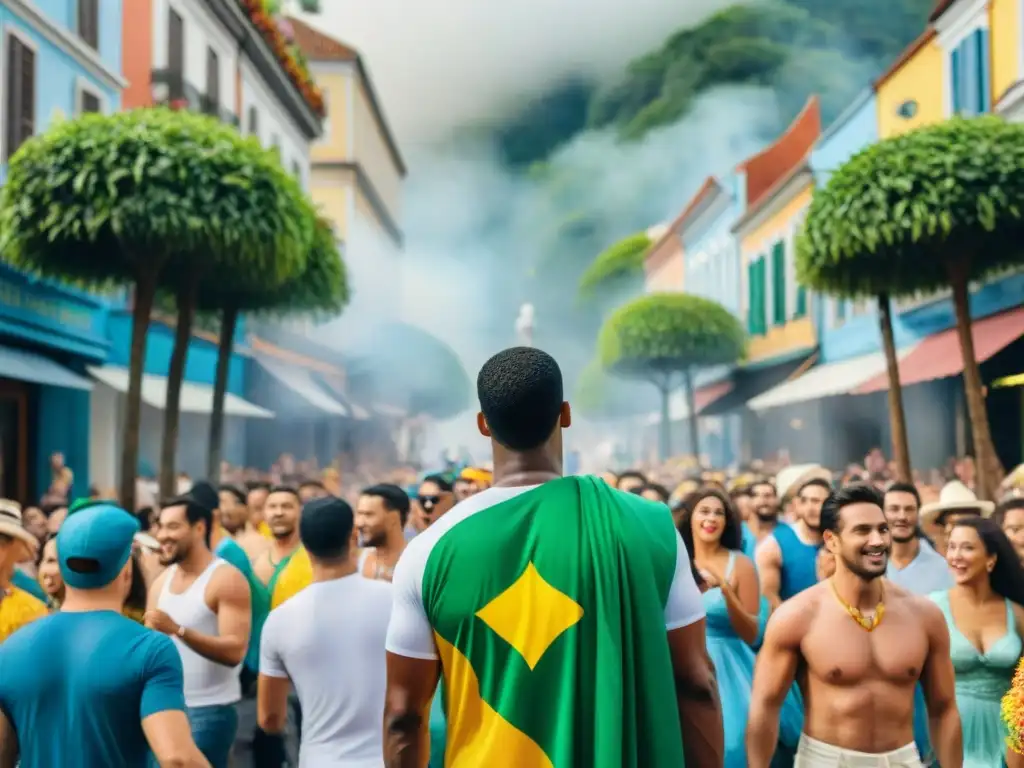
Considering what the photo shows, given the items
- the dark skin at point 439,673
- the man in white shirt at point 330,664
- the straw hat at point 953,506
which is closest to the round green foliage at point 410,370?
the straw hat at point 953,506

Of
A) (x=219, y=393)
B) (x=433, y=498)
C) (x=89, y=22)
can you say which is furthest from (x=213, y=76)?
(x=433, y=498)

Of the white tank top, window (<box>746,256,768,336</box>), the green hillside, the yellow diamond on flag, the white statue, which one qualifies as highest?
the green hillside

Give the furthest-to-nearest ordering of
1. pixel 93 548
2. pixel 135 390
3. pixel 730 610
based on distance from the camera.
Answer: pixel 135 390 < pixel 730 610 < pixel 93 548

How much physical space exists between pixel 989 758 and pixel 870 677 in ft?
3.94

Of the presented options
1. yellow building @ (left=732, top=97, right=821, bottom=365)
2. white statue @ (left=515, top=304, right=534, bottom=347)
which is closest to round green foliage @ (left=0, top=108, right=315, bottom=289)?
yellow building @ (left=732, top=97, right=821, bottom=365)

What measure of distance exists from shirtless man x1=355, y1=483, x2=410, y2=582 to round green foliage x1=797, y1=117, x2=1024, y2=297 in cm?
808

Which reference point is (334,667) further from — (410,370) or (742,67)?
(742,67)

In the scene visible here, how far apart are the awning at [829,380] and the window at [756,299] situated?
13.3 ft

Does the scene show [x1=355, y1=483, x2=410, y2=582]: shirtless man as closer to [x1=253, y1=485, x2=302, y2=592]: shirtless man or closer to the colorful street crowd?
the colorful street crowd

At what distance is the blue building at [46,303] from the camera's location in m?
16.2

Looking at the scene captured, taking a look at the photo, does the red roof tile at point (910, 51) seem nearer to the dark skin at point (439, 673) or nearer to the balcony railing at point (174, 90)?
the balcony railing at point (174, 90)

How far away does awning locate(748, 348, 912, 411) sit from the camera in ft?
68.3

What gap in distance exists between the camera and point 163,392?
20.8m

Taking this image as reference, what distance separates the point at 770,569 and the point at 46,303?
44.1ft
